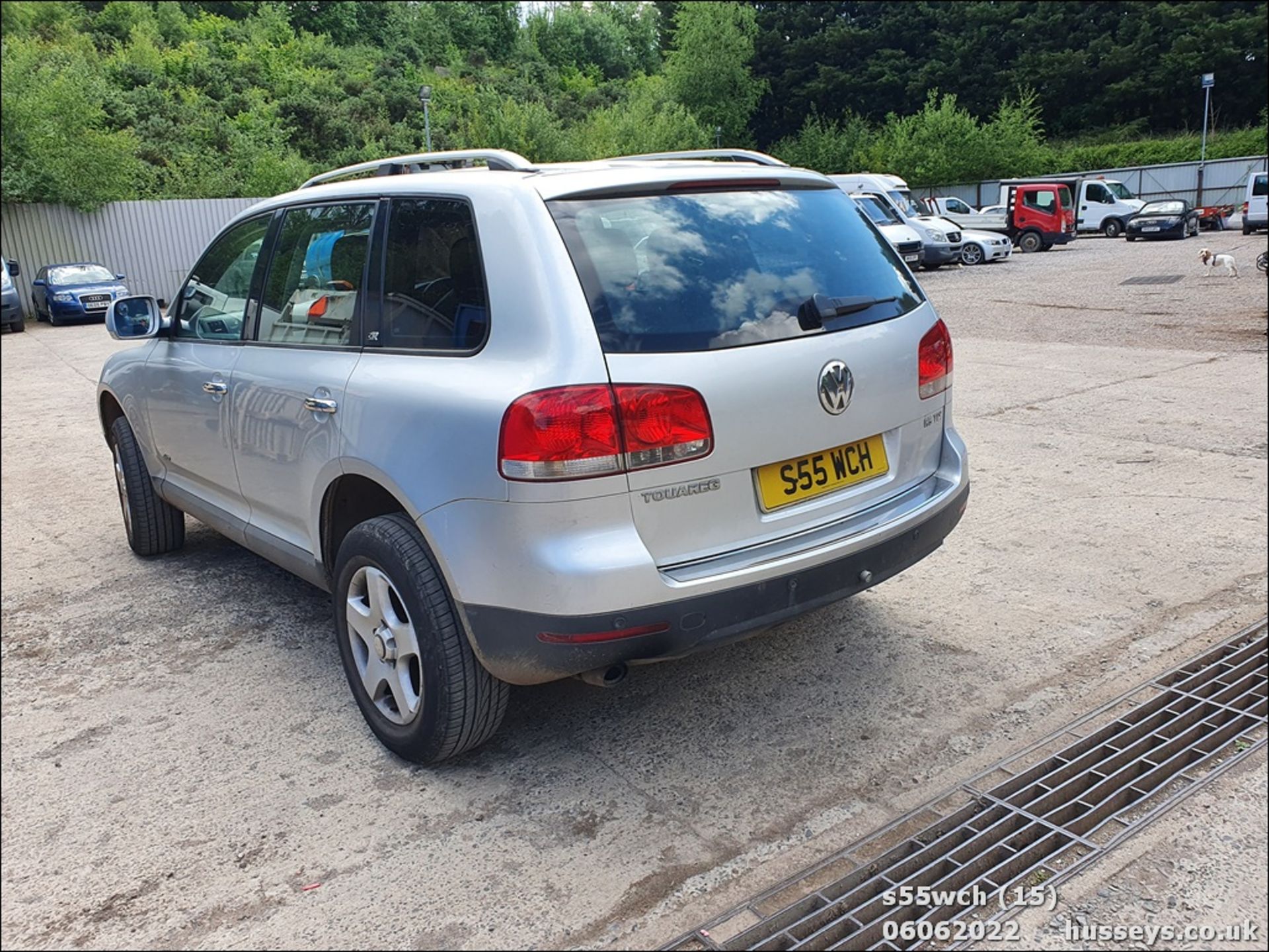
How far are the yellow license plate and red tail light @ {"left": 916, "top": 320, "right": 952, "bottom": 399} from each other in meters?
0.31

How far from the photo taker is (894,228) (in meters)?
24.0

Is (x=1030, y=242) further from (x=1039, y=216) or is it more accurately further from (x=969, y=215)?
(x=969, y=215)

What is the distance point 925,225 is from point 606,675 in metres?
25.2

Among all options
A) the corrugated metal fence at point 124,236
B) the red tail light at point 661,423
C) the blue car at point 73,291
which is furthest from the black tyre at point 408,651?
the corrugated metal fence at point 124,236

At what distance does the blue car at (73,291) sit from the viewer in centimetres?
2231

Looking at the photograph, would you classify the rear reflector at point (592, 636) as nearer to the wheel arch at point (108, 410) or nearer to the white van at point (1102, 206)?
the wheel arch at point (108, 410)

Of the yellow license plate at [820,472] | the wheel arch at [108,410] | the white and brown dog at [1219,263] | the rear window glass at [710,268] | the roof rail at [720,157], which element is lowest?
the white and brown dog at [1219,263]

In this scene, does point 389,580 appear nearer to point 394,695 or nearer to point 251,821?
point 394,695

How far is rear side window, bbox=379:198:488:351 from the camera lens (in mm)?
2842

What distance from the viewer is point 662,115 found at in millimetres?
45438

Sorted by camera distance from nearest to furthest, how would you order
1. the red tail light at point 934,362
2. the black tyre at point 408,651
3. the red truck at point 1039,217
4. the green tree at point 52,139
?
the black tyre at point 408,651 → the red tail light at point 934,362 → the green tree at point 52,139 → the red truck at point 1039,217

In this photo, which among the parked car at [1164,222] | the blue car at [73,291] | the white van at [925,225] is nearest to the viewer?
the blue car at [73,291]

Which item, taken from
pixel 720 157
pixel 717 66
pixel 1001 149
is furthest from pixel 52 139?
pixel 717 66

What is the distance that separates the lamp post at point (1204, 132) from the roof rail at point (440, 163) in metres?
44.3
